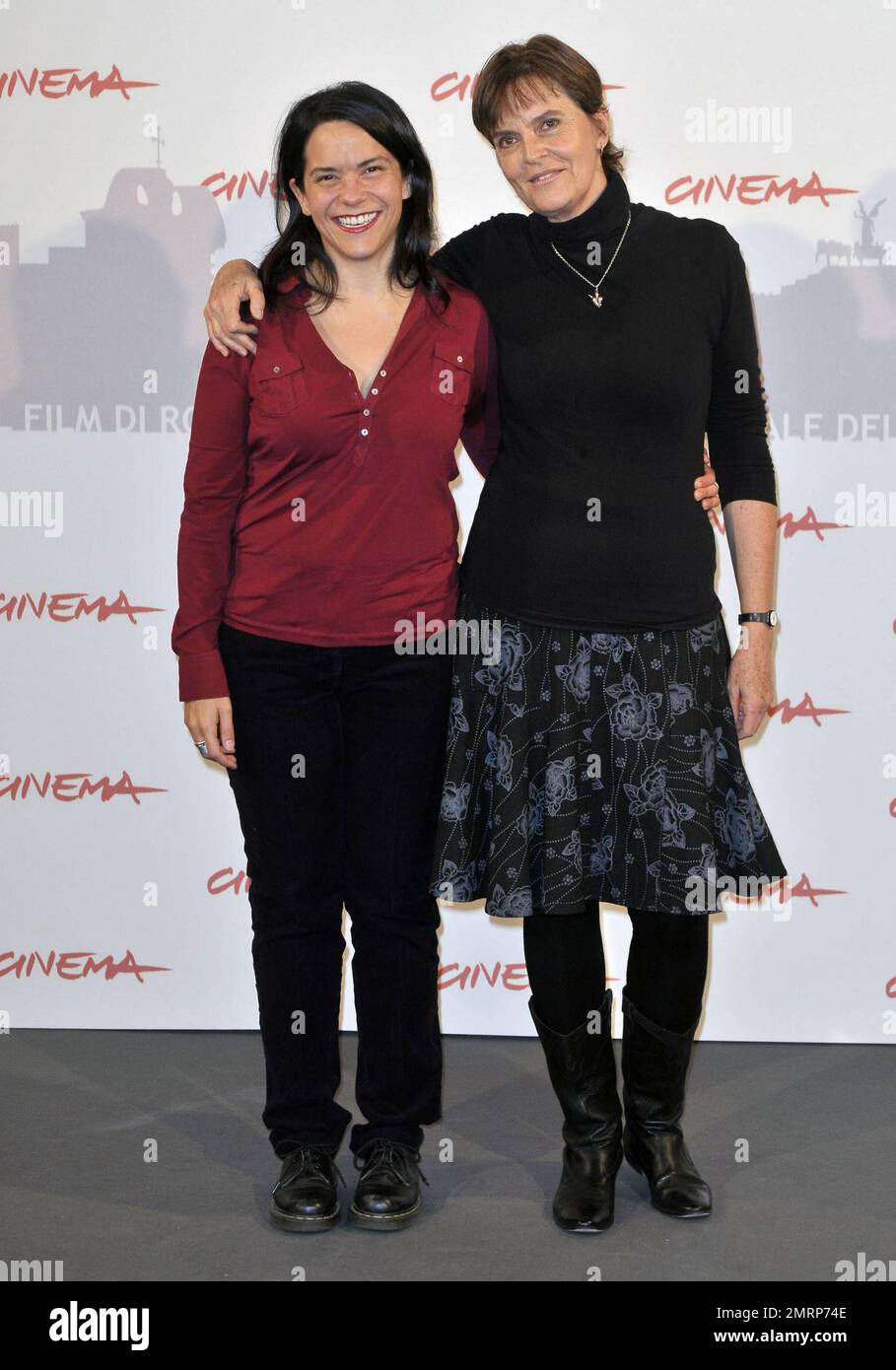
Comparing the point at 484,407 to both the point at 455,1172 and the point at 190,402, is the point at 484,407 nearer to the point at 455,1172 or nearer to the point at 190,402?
the point at 190,402

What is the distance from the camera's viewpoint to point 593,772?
1.69 meters

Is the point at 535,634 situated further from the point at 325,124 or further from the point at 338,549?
the point at 325,124

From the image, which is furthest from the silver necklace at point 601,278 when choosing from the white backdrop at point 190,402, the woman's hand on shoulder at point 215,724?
the white backdrop at point 190,402

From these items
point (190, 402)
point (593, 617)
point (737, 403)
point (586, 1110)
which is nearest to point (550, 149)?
point (737, 403)

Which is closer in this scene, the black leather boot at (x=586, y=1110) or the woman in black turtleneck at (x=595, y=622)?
the woman in black turtleneck at (x=595, y=622)

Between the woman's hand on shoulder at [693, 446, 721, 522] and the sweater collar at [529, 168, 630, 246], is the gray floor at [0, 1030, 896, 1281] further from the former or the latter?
the sweater collar at [529, 168, 630, 246]

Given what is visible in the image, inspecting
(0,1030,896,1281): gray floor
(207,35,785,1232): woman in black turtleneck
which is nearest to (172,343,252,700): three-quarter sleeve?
(207,35,785,1232): woman in black turtleneck

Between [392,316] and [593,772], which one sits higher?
[392,316]

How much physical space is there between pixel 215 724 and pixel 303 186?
0.66 metres

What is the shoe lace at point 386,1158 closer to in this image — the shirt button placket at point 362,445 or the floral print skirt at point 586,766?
the floral print skirt at point 586,766

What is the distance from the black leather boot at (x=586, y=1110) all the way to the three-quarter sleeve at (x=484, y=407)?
0.71 m

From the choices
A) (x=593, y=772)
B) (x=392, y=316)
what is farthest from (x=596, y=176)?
(x=593, y=772)

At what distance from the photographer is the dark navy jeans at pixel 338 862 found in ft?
5.56

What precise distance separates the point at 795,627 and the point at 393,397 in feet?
3.45
